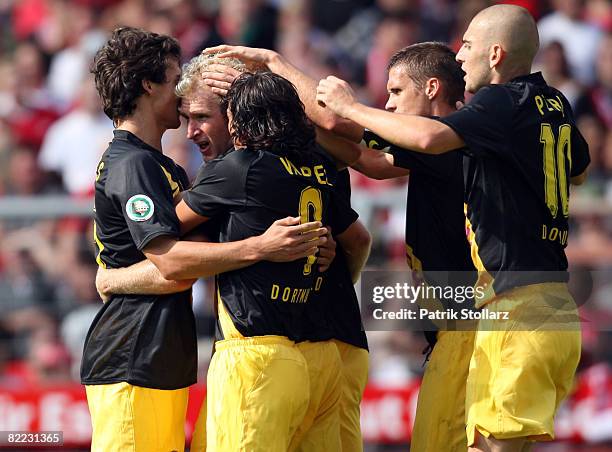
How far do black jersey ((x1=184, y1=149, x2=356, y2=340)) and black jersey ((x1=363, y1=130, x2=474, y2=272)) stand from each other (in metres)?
0.77

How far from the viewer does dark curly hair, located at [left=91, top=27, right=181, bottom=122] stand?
5.55 metres

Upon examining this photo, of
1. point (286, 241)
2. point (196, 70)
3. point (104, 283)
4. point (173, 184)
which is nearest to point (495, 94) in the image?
point (286, 241)

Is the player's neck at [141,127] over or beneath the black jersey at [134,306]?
over

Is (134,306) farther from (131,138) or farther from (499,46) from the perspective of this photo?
(499,46)

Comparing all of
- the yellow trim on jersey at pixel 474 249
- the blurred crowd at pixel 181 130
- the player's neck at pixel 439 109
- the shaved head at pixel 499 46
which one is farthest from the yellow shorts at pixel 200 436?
the blurred crowd at pixel 181 130

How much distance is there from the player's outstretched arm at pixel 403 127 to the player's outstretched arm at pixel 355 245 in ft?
2.41

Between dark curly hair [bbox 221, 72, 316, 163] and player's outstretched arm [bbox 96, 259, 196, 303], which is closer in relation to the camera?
dark curly hair [bbox 221, 72, 316, 163]

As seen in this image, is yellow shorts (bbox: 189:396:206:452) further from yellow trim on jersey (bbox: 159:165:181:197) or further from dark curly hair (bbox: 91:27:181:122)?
dark curly hair (bbox: 91:27:181:122)

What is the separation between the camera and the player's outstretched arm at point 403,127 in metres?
5.04

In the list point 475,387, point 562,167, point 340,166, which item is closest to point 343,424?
point 475,387

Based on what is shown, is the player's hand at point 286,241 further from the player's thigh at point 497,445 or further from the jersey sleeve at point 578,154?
the jersey sleeve at point 578,154

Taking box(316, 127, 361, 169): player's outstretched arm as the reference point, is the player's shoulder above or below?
above

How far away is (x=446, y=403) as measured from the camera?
5.66 m

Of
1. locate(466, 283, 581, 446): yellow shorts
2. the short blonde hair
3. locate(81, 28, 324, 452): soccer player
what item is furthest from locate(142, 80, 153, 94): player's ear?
locate(466, 283, 581, 446): yellow shorts
